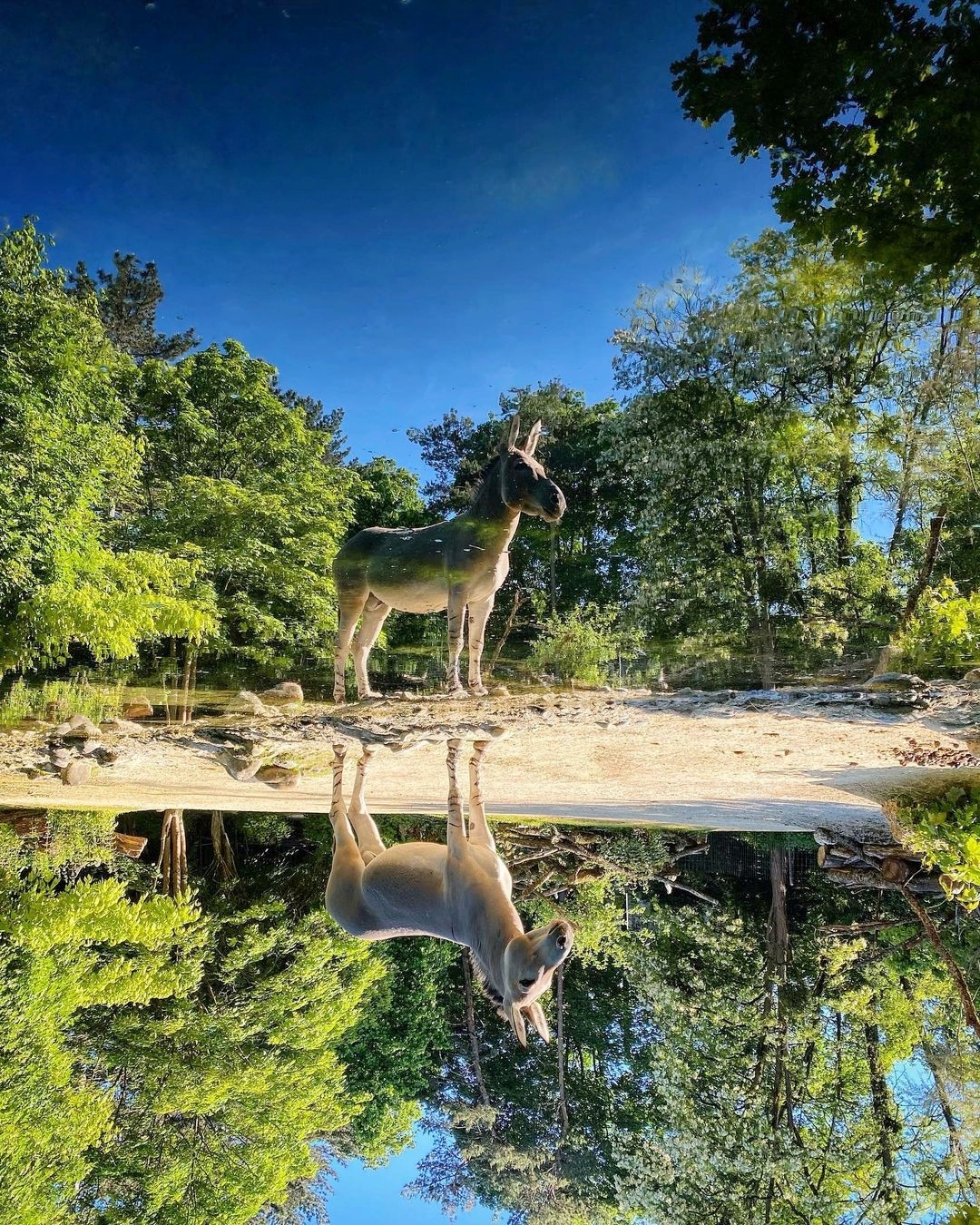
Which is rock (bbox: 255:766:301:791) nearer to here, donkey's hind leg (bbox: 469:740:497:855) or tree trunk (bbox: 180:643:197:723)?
tree trunk (bbox: 180:643:197:723)

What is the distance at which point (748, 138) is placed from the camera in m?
3.16

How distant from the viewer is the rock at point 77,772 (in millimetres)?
4484

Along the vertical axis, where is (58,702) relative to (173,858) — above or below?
above

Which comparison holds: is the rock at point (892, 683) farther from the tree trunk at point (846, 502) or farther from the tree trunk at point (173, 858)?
the tree trunk at point (173, 858)

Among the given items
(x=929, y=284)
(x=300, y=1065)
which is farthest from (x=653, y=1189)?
(x=929, y=284)

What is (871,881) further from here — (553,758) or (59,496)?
(59,496)

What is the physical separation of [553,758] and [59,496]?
6312mm

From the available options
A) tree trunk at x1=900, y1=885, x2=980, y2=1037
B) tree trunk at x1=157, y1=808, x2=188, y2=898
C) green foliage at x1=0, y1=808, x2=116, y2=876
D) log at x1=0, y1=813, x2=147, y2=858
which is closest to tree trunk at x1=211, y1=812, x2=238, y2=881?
tree trunk at x1=157, y1=808, x2=188, y2=898

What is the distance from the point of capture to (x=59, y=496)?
6883 millimetres

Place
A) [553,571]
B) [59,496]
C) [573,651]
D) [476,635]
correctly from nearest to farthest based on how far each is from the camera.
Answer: [476,635], [573,651], [59,496], [553,571]

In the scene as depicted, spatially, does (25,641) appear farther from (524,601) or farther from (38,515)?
(524,601)

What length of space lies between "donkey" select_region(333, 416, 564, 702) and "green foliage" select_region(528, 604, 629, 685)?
2.08 m

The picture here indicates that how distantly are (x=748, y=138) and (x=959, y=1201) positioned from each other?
4.81m

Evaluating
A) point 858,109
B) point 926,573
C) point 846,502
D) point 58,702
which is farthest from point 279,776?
point 846,502
